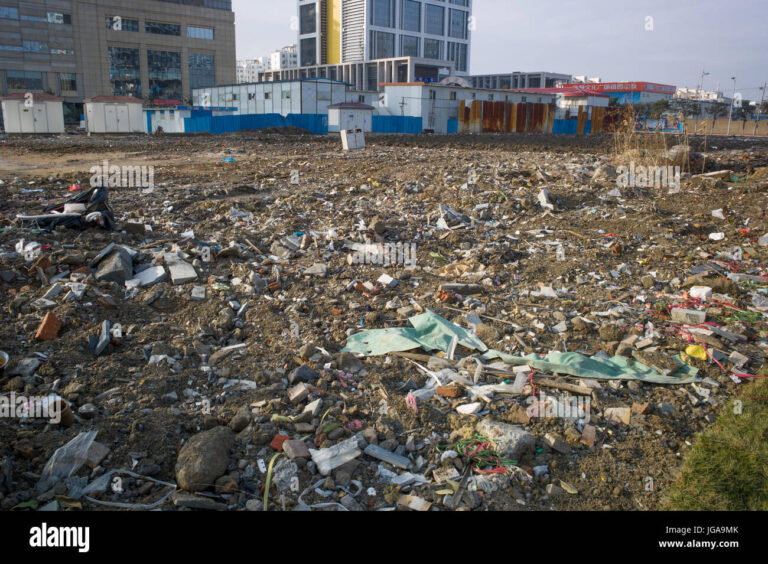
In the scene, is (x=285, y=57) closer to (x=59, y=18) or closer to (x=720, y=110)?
(x=59, y=18)

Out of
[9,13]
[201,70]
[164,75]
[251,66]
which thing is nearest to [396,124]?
[201,70]

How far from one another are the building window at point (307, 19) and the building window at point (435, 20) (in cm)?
1578

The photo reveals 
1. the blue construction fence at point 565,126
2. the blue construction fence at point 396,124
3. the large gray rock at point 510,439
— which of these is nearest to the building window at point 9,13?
the blue construction fence at point 396,124

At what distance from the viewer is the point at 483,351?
4.60m

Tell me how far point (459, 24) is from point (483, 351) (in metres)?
81.0

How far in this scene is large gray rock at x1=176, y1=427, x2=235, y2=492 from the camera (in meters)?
2.90

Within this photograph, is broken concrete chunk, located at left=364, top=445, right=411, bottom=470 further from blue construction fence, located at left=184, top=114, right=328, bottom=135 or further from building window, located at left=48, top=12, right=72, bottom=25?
building window, located at left=48, top=12, right=72, bottom=25

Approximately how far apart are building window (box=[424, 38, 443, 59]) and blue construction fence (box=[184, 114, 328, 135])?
44875mm

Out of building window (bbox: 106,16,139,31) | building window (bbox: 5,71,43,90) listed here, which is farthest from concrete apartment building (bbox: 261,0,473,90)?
building window (bbox: 5,71,43,90)
